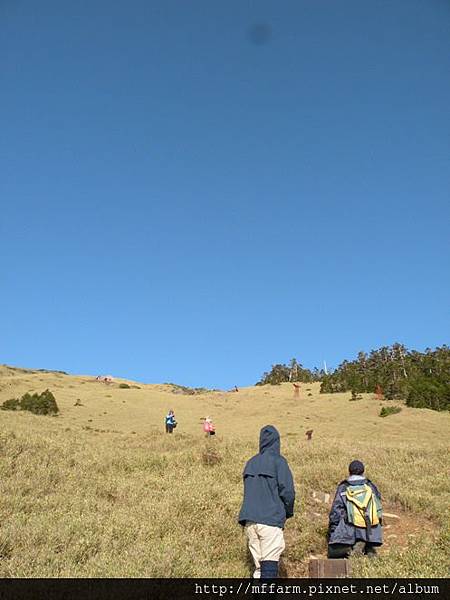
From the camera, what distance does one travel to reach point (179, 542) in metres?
8.73

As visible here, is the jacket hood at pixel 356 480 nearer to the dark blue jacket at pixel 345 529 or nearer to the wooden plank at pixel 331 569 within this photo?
the dark blue jacket at pixel 345 529

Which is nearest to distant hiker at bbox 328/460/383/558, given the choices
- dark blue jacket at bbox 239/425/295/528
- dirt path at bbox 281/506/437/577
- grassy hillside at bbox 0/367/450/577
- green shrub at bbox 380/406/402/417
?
grassy hillside at bbox 0/367/450/577

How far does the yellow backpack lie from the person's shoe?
78.2 inches

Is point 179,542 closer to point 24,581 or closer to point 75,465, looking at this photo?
point 24,581

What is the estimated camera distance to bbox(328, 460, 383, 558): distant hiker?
8039 mm

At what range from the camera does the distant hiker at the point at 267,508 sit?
659cm

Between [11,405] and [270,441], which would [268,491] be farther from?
[11,405]

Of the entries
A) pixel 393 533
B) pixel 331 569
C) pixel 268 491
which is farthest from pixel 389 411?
pixel 268 491

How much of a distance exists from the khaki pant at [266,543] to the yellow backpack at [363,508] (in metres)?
1.90

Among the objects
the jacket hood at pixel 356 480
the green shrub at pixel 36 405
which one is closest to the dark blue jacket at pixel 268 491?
the jacket hood at pixel 356 480

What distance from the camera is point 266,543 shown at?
6.59 meters

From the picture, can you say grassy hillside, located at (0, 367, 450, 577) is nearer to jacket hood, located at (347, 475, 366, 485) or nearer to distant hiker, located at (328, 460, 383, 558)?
distant hiker, located at (328, 460, 383, 558)

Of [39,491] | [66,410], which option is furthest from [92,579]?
[66,410]

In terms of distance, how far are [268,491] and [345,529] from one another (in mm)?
2151
